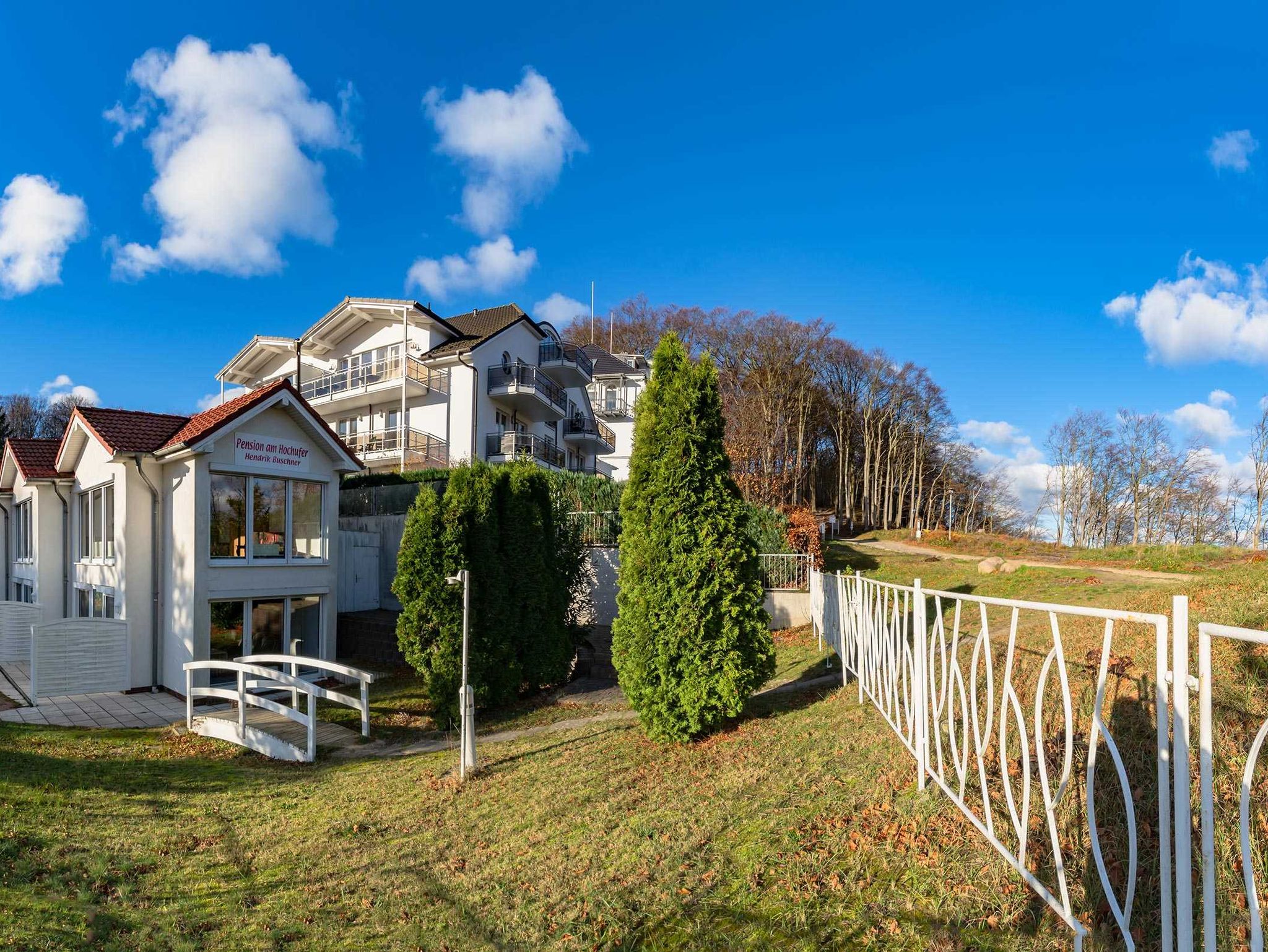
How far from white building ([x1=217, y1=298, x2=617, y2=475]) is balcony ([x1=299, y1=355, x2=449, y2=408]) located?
0.14ft

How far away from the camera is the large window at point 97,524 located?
13836 mm

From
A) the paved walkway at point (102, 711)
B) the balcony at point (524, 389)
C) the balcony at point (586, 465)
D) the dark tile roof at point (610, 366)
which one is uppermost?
the dark tile roof at point (610, 366)

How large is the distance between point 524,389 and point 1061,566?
1962 centimetres

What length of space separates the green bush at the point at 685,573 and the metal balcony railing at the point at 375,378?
812 inches

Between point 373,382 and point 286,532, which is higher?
point 373,382

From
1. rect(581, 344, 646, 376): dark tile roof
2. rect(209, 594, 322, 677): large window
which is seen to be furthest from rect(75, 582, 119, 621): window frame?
rect(581, 344, 646, 376): dark tile roof

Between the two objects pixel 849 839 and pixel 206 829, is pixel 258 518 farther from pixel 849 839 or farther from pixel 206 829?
pixel 849 839

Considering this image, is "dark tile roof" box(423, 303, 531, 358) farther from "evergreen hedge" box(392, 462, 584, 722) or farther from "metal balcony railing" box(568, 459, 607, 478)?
"evergreen hedge" box(392, 462, 584, 722)

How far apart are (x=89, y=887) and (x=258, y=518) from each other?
29.6 feet

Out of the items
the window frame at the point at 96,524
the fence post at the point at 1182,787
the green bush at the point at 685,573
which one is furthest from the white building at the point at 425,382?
the fence post at the point at 1182,787

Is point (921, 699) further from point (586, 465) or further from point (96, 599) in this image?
point (586, 465)

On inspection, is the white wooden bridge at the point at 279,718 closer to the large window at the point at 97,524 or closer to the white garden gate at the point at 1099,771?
the large window at the point at 97,524

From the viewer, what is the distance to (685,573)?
7758mm

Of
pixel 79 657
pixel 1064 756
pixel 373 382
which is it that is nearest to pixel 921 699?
pixel 1064 756
